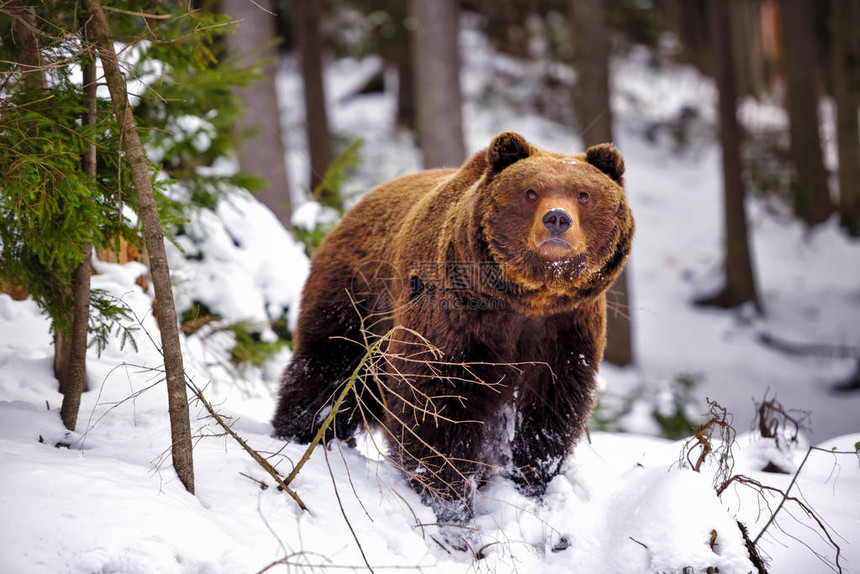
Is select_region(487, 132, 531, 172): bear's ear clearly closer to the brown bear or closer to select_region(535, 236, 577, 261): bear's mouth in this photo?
the brown bear

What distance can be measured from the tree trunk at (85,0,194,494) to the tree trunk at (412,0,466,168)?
21.2ft

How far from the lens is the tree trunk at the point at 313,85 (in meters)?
12.9

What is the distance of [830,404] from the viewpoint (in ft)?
32.2

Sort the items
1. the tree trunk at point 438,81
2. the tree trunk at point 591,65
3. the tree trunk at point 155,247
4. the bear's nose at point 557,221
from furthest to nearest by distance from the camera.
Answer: the tree trunk at point 591,65
the tree trunk at point 438,81
the bear's nose at point 557,221
the tree trunk at point 155,247

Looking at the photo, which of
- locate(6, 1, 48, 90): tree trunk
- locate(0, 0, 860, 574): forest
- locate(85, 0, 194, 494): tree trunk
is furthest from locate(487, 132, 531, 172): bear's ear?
locate(6, 1, 48, 90): tree trunk

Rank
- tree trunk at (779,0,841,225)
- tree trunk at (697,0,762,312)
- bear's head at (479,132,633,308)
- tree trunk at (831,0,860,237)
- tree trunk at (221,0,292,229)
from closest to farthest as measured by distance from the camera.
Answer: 1. bear's head at (479,132,633,308)
2. tree trunk at (221,0,292,229)
3. tree trunk at (697,0,762,312)
4. tree trunk at (831,0,860,237)
5. tree trunk at (779,0,841,225)

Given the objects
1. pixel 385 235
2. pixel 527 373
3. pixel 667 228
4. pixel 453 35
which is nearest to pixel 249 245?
pixel 385 235

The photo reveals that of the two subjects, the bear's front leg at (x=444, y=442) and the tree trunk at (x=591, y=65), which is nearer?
the bear's front leg at (x=444, y=442)

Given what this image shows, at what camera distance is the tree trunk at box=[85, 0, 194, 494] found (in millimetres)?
2678

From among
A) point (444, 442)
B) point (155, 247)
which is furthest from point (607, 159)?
point (155, 247)

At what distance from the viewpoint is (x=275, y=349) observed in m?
5.43

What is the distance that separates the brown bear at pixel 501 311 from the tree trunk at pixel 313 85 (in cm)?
961

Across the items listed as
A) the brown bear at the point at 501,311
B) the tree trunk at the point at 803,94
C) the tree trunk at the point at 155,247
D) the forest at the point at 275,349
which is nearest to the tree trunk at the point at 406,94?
the forest at the point at 275,349

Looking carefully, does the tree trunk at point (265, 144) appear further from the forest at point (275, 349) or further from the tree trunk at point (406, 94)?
the tree trunk at point (406, 94)
